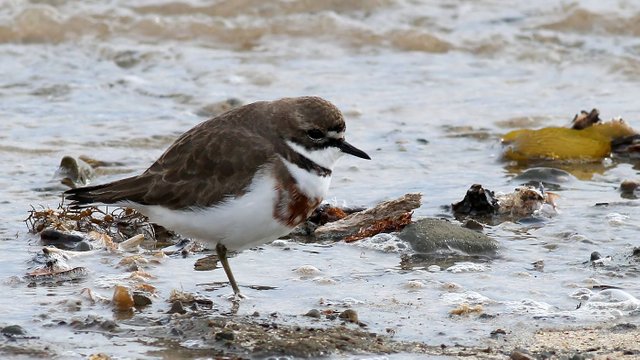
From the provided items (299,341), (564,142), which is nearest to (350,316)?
(299,341)

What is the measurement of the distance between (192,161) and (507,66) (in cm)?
621

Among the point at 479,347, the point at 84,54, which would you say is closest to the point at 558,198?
the point at 479,347

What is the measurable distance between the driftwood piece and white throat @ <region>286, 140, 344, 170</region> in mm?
1083

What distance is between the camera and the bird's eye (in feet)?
17.6

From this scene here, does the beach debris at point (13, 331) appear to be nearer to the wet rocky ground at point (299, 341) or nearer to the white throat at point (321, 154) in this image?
the wet rocky ground at point (299, 341)

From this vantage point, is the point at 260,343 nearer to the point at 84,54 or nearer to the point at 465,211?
the point at 465,211

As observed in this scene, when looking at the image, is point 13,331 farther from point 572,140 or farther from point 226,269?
point 572,140

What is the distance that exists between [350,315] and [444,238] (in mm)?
1291

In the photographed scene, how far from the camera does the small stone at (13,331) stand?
4664mm

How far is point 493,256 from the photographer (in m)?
6.08

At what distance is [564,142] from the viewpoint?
8.27m

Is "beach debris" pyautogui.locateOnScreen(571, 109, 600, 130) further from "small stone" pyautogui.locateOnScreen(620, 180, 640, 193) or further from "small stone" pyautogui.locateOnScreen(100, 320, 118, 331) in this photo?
"small stone" pyautogui.locateOnScreen(100, 320, 118, 331)

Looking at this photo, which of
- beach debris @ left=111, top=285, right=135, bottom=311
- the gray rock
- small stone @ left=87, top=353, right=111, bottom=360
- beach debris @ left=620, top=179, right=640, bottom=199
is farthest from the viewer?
beach debris @ left=620, top=179, right=640, bottom=199

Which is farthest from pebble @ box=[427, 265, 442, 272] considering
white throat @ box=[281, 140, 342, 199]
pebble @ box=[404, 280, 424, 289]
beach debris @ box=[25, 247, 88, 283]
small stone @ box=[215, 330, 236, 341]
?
beach debris @ box=[25, 247, 88, 283]
